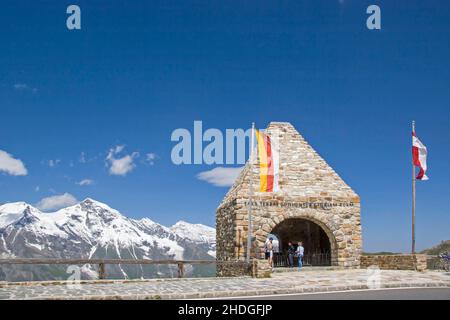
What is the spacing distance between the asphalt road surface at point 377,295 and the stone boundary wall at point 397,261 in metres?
8.59

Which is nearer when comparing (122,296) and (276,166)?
(122,296)

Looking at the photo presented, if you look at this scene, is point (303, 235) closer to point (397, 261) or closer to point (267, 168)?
point (397, 261)

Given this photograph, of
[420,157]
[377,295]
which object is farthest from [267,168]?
[377,295]

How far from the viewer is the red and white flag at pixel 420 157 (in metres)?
24.2

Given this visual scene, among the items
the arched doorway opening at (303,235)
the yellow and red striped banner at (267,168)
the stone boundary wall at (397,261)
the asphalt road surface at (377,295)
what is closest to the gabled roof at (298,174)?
the yellow and red striped banner at (267,168)

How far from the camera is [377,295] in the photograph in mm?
13594

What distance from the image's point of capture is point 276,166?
73.2 ft

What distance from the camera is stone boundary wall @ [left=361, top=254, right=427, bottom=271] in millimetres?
23391

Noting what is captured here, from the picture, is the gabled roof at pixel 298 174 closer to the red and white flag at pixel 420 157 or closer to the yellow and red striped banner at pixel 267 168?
the yellow and red striped banner at pixel 267 168

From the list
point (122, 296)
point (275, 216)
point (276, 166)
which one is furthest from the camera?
point (275, 216)

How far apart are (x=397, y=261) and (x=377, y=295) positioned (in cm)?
1179
